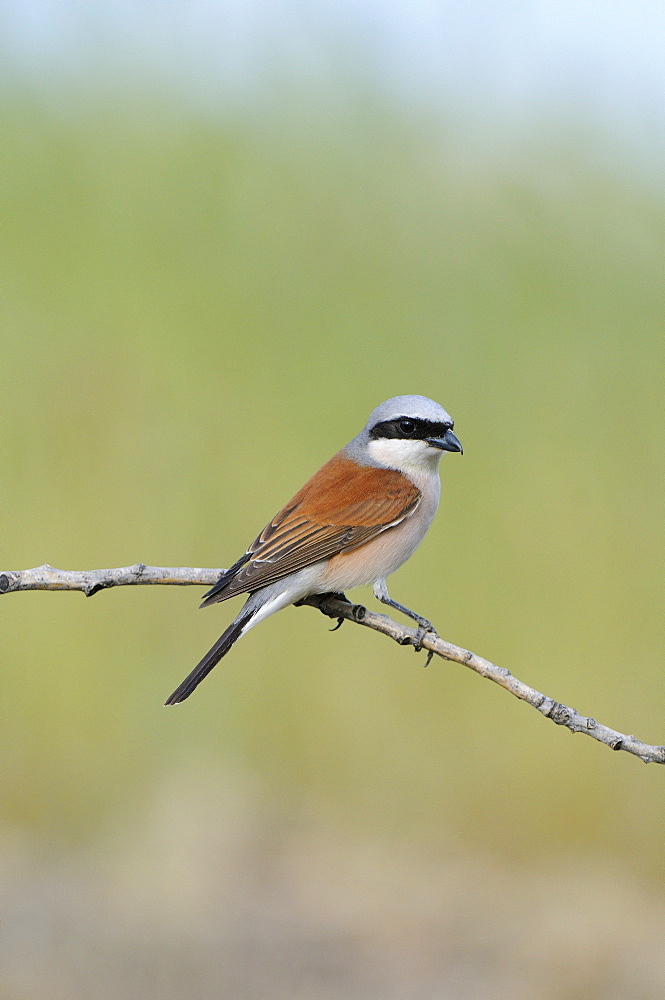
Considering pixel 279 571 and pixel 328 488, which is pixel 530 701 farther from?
pixel 328 488

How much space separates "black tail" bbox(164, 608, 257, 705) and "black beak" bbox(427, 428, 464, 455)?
723 mm

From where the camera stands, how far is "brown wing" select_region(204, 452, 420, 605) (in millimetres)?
2625

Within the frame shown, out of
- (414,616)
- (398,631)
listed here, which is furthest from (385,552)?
(398,631)

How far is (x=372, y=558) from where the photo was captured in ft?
9.09

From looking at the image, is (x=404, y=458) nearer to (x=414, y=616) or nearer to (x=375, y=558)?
(x=375, y=558)

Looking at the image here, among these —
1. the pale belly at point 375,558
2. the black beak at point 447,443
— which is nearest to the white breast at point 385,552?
the pale belly at point 375,558

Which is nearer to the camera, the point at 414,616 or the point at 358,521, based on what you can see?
the point at 414,616

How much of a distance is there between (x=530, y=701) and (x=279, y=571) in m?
0.94

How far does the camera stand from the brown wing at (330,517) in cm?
262

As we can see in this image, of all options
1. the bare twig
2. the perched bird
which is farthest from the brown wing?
the bare twig

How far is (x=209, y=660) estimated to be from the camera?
2.44 m

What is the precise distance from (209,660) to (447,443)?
937mm

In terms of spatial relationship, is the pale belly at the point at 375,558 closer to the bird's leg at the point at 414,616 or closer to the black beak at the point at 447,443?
the bird's leg at the point at 414,616

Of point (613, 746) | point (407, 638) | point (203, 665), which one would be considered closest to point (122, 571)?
point (203, 665)
